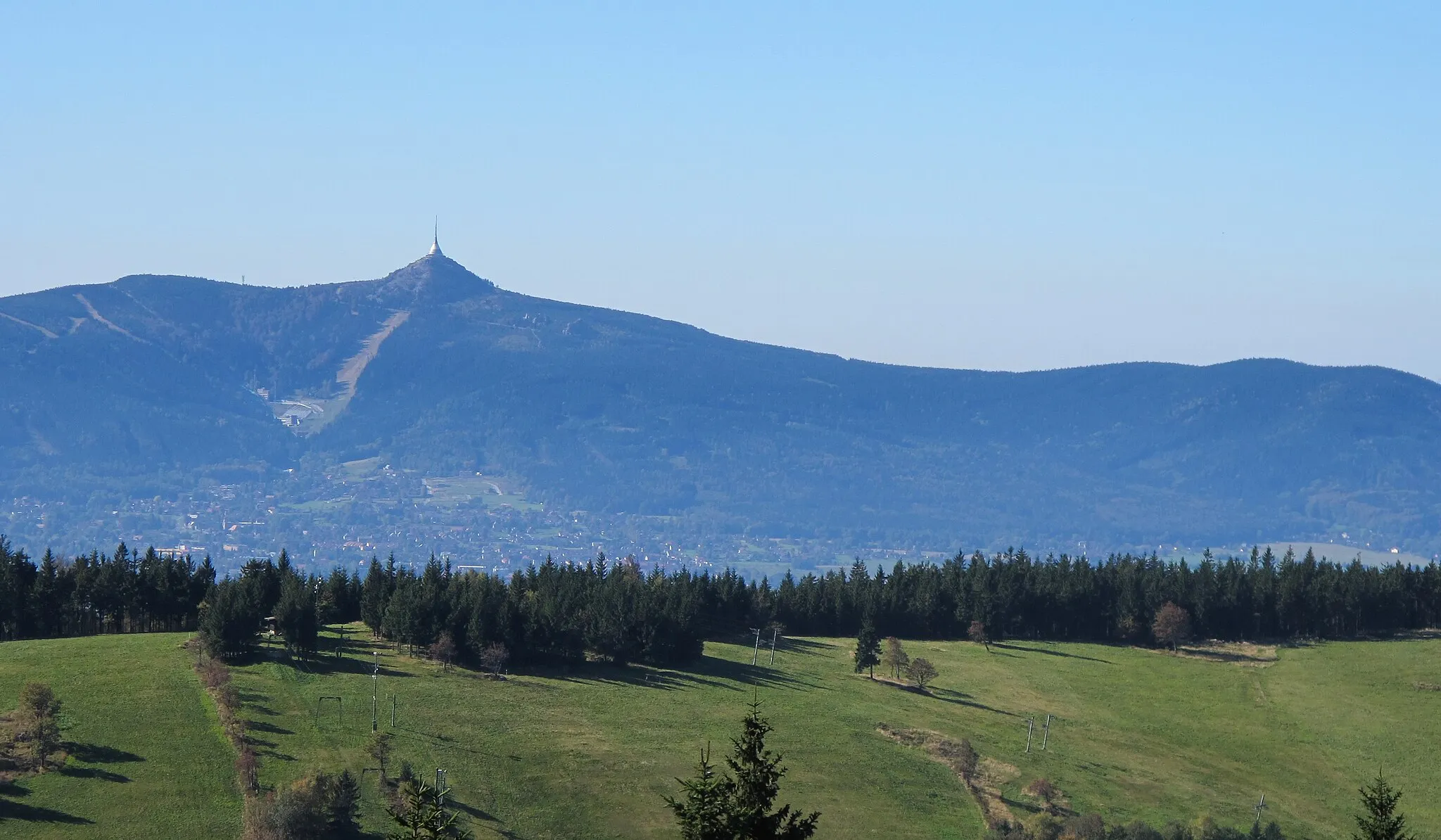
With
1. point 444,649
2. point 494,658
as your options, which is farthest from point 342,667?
point 494,658

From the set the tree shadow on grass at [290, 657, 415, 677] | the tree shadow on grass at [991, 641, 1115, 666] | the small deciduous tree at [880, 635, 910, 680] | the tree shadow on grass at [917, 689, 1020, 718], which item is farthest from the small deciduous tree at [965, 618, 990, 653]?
the tree shadow on grass at [290, 657, 415, 677]

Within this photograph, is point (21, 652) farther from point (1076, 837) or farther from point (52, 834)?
point (1076, 837)

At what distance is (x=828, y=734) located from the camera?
403 feet

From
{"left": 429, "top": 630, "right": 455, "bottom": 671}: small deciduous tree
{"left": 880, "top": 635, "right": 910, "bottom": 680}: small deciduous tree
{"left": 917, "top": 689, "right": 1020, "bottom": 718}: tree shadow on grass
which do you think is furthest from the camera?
{"left": 880, "top": 635, "right": 910, "bottom": 680}: small deciduous tree

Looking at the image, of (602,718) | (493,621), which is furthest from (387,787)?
(493,621)

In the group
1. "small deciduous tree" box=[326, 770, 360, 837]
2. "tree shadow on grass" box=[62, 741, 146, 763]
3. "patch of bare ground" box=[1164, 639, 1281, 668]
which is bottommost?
"small deciduous tree" box=[326, 770, 360, 837]

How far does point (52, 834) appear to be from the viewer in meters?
86.6

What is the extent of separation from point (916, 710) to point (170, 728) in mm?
59650

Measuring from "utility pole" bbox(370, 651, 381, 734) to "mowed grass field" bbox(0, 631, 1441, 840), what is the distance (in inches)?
23.1

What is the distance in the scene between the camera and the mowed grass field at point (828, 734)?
101m

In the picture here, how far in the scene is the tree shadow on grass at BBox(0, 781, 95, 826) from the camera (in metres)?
88.3

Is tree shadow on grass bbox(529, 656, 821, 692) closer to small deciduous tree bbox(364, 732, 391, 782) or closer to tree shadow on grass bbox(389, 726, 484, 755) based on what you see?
tree shadow on grass bbox(389, 726, 484, 755)

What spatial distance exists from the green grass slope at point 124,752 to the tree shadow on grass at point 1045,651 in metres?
86.4

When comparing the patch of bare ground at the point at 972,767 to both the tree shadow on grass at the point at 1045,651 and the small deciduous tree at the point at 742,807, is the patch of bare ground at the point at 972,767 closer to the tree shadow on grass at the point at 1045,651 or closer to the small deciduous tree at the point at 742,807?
the tree shadow on grass at the point at 1045,651
